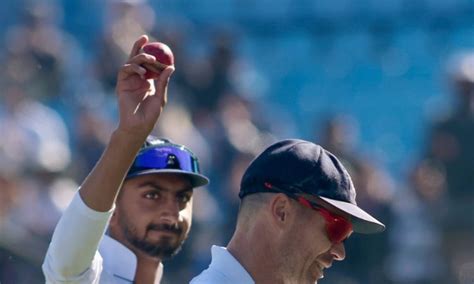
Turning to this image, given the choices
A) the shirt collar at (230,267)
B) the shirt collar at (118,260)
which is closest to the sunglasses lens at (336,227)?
the shirt collar at (230,267)

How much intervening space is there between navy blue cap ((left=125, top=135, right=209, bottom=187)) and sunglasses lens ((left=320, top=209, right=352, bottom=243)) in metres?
0.92

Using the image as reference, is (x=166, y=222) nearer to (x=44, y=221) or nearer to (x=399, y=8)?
(x=44, y=221)

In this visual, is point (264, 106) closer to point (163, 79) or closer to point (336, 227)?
point (336, 227)

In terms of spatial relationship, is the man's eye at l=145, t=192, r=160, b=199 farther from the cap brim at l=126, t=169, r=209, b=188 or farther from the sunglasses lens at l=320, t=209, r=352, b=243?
the sunglasses lens at l=320, t=209, r=352, b=243

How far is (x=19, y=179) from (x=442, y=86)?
11.9 feet

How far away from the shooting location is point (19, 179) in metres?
9.47

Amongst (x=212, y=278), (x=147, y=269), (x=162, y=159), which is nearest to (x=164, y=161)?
(x=162, y=159)

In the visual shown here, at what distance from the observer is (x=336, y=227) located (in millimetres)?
3961

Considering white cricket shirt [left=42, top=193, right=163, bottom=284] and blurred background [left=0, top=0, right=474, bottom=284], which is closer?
white cricket shirt [left=42, top=193, right=163, bottom=284]

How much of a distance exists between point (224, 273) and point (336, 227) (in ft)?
1.22

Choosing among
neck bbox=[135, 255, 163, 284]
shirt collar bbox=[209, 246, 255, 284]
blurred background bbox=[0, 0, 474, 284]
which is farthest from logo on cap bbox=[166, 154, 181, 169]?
blurred background bbox=[0, 0, 474, 284]

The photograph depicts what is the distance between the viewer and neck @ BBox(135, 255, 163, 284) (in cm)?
464

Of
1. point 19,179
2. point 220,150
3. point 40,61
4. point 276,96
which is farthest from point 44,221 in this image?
point 276,96

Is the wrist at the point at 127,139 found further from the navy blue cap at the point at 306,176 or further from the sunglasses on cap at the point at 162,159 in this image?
the sunglasses on cap at the point at 162,159
